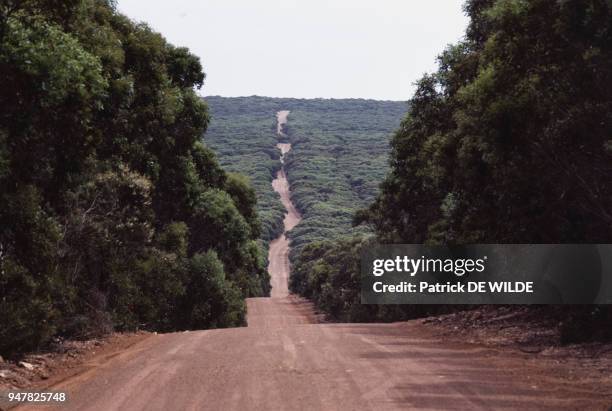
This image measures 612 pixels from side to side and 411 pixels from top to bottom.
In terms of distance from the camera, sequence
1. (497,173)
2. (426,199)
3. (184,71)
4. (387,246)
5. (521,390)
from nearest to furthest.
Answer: (521,390) → (497,173) → (184,71) → (426,199) → (387,246)

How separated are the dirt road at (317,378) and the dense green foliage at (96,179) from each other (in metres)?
2.56

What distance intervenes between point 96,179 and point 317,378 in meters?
12.0

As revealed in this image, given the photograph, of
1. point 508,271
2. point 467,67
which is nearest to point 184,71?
point 467,67

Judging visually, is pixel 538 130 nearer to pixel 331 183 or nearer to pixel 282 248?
pixel 282 248

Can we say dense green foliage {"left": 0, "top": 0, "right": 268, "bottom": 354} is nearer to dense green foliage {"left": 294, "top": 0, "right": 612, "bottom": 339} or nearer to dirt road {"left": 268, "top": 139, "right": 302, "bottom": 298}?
dense green foliage {"left": 294, "top": 0, "right": 612, "bottom": 339}

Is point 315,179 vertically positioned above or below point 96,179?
above

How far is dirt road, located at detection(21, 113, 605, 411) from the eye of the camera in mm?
9711

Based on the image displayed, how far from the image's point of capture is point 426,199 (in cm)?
3228

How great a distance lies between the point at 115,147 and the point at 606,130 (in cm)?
1270

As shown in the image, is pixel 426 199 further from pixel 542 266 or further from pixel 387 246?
pixel 542 266

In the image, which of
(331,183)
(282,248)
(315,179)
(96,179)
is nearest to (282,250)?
(282,248)

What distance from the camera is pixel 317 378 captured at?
38.2 feet

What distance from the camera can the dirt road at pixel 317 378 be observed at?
31.9 ft

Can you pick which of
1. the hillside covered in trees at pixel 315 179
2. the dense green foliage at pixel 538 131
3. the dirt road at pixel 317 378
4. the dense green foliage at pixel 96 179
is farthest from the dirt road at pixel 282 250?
the dirt road at pixel 317 378
